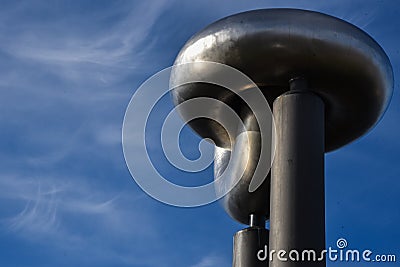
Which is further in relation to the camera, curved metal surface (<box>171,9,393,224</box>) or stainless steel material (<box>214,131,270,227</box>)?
stainless steel material (<box>214,131,270,227</box>)

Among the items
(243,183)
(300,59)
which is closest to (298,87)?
(300,59)

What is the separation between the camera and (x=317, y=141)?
10164mm

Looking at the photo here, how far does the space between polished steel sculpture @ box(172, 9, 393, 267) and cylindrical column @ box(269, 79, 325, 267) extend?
0.04 ft

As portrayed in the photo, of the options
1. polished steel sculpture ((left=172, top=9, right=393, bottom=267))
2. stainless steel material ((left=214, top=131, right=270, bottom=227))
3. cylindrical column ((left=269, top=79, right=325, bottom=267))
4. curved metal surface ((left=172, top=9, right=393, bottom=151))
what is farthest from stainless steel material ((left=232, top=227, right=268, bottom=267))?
curved metal surface ((left=172, top=9, right=393, bottom=151))

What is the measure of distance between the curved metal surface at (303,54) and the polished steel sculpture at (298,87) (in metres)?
0.01

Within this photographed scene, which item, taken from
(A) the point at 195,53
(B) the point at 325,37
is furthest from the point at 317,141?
(A) the point at 195,53

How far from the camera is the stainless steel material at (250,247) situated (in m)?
11.8

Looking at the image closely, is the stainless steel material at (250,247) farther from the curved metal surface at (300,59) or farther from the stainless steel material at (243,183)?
the curved metal surface at (300,59)

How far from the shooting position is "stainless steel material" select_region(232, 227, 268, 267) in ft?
38.6

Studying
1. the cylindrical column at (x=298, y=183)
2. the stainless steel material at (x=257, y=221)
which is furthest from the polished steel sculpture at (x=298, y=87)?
the stainless steel material at (x=257, y=221)

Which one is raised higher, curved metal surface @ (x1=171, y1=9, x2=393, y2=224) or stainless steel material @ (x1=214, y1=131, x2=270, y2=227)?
curved metal surface @ (x1=171, y1=9, x2=393, y2=224)

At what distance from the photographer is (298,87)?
35.1 feet

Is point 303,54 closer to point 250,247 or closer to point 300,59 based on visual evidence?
point 300,59

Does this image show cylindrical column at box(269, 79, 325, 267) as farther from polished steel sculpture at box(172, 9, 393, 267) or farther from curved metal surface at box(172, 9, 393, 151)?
curved metal surface at box(172, 9, 393, 151)
